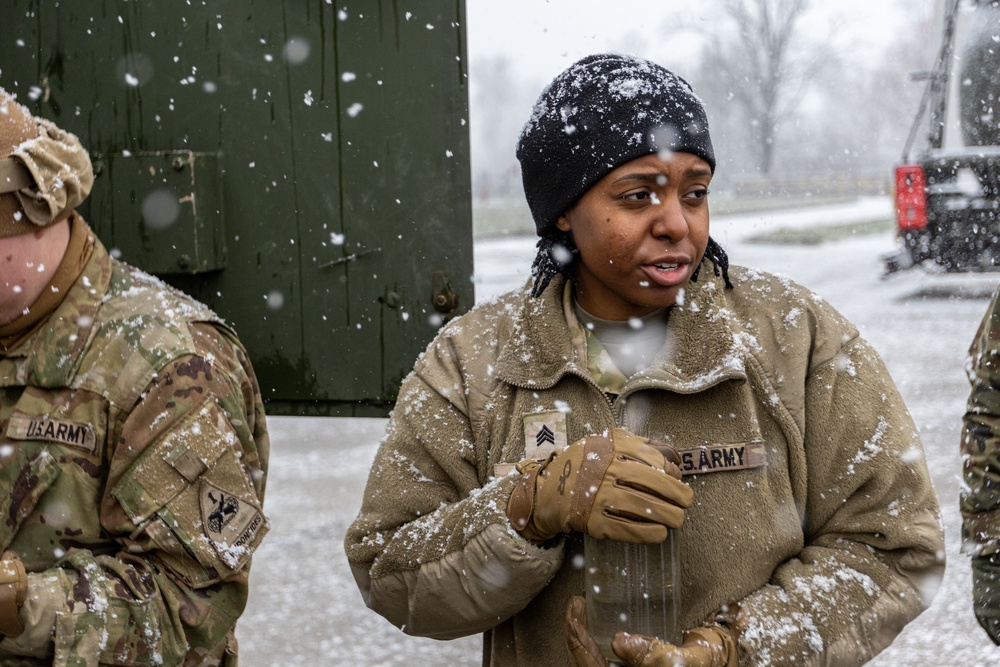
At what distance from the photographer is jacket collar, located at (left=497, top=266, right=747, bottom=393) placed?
1880mm

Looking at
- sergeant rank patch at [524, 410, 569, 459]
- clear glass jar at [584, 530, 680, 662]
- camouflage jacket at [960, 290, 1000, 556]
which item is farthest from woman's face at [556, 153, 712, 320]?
camouflage jacket at [960, 290, 1000, 556]

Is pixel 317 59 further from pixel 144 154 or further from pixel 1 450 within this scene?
pixel 1 450

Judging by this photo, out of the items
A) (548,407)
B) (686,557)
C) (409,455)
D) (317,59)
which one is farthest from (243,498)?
(317,59)

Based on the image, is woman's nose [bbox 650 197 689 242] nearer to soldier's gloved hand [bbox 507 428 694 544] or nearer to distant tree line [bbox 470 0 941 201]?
soldier's gloved hand [bbox 507 428 694 544]

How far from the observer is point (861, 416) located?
185 centimetres

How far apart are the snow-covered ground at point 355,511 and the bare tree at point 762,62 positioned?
6126 millimetres

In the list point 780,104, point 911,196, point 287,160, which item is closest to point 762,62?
point 780,104

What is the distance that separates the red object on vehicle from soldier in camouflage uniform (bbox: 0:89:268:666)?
6.79 m

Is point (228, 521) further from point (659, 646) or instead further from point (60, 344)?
point (659, 646)

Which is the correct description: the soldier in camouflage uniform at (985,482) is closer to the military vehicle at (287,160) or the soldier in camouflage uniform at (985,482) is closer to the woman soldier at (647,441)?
the woman soldier at (647,441)

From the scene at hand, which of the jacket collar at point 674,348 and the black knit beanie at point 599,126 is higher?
the black knit beanie at point 599,126

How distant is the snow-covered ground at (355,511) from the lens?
4309 mm

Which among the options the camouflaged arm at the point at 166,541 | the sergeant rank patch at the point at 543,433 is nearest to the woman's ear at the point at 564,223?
the sergeant rank patch at the point at 543,433

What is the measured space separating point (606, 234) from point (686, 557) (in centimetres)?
53
